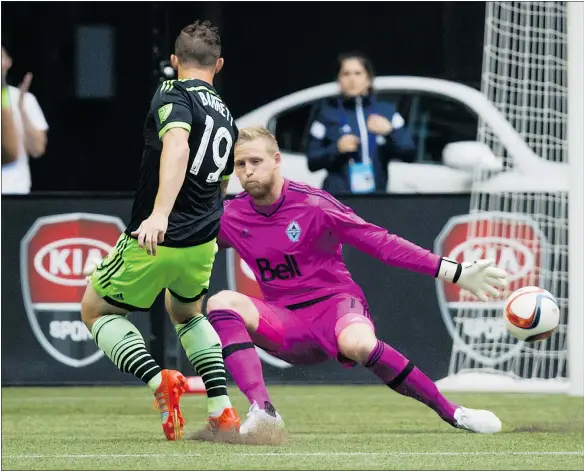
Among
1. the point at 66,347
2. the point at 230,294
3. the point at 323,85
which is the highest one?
the point at 323,85

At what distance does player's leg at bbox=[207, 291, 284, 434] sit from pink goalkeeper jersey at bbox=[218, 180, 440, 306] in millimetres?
173

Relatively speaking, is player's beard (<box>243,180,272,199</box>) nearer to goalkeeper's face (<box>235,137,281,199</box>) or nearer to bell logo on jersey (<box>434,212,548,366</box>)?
goalkeeper's face (<box>235,137,281,199</box>)

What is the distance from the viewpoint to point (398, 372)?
6.56 meters

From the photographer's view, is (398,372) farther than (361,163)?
No

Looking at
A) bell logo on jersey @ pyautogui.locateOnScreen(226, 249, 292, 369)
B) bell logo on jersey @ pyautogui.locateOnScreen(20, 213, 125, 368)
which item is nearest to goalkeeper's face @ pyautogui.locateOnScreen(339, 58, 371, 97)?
bell logo on jersey @ pyautogui.locateOnScreen(226, 249, 292, 369)

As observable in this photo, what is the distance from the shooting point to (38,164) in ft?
41.7

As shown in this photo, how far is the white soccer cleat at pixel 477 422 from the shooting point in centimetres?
653

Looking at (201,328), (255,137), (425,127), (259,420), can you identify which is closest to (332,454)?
(259,420)

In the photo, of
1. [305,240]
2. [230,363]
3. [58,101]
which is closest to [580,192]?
[305,240]

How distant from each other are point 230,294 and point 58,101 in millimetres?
6637

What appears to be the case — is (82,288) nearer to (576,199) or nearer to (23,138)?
(23,138)

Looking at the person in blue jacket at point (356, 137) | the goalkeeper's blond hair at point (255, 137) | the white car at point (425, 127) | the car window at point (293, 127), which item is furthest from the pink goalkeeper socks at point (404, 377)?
the car window at point (293, 127)

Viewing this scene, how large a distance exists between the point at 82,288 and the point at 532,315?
3.90m

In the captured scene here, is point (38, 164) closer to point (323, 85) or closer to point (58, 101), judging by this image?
point (58, 101)
